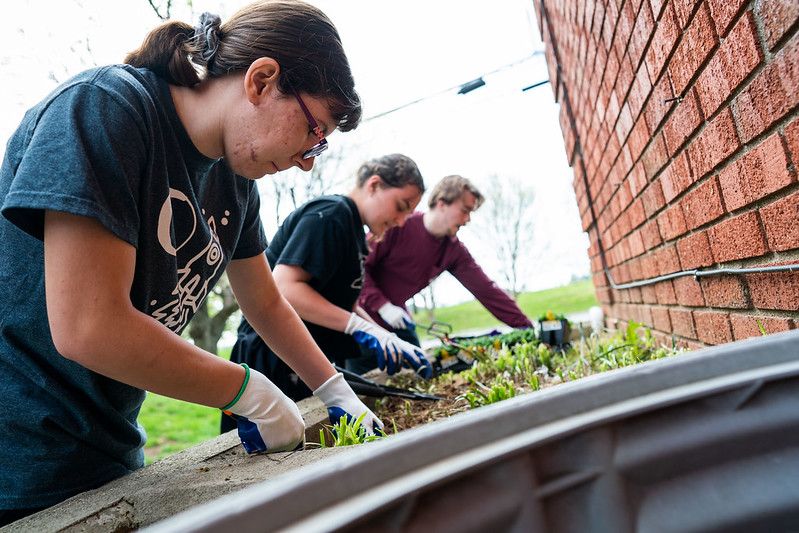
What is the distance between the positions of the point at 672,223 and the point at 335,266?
1521 millimetres

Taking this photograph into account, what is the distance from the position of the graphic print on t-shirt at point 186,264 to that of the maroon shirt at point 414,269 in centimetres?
248

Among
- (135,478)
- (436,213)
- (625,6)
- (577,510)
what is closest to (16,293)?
(135,478)

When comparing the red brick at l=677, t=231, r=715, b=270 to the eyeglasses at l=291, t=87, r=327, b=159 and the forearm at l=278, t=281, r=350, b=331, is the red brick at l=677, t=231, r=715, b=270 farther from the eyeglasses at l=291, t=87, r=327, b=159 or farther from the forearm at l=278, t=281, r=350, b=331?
the forearm at l=278, t=281, r=350, b=331

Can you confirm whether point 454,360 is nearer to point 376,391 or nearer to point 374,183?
point 376,391

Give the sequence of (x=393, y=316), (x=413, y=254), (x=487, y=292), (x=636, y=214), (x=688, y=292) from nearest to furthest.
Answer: (x=688, y=292) < (x=636, y=214) < (x=393, y=316) < (x=413, y=254) < (x=487, y=292)

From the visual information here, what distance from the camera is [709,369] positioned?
53cm

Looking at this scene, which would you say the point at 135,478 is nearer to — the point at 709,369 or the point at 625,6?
the point at 709,369

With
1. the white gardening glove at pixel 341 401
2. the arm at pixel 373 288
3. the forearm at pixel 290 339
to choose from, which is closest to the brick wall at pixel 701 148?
the white gardening glove at pixel 341 401

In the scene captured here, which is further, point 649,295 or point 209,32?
point 649,295

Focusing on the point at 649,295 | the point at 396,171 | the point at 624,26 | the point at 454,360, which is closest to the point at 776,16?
the point at 624,26

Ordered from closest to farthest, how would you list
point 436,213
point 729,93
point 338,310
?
point 729,93
point 338,310
point 436,213

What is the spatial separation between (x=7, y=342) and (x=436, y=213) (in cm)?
337

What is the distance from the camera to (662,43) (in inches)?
58.0

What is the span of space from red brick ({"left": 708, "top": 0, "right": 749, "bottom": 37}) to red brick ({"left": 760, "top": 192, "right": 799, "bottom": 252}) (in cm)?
41
